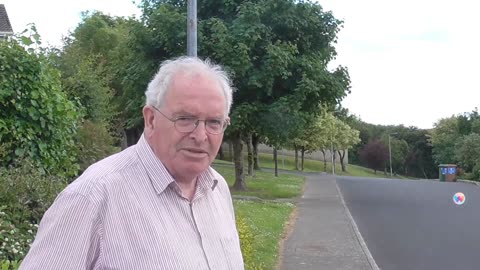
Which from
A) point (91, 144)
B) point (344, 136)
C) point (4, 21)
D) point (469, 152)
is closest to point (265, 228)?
point (91, 144)

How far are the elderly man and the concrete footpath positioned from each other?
7.51 meters

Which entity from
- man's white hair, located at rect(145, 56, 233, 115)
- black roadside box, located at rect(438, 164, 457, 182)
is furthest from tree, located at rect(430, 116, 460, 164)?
man's white hair, located at rect(145, 56, 233, 115)

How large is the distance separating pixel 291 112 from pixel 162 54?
4597 mm

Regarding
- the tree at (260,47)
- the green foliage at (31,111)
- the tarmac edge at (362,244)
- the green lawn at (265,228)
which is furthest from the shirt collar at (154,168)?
the tree at (260,47)

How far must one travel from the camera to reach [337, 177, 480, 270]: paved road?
1074 cm

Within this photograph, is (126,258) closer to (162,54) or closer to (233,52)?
(233,52)

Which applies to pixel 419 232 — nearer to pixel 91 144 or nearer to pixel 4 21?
pixel 91 144

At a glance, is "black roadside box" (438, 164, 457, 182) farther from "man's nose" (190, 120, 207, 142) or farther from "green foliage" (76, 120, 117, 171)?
"man's nose" (190, 120, 207, 142)

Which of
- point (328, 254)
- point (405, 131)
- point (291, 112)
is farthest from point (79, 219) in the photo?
point (405, 131)

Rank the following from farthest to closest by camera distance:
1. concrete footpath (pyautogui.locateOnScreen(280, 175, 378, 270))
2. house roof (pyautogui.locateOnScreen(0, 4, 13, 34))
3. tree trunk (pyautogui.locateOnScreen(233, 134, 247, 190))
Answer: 1. house roof (pyautogui.locateOnScreen(0, 4, 13, 34))
2. tree trunk (pyautogui.locateOnScreen(233, 134, 247, 190))
3. concrete footpath (pyautogui.locateOnScreen(280, 175, 378, 270))

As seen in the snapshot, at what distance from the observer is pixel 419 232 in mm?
14250

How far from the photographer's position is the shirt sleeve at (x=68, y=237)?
6.45ft

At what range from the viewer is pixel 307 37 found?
70.9ft

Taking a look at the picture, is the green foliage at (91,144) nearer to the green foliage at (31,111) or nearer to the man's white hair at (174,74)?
the green foliage at (31,111)
